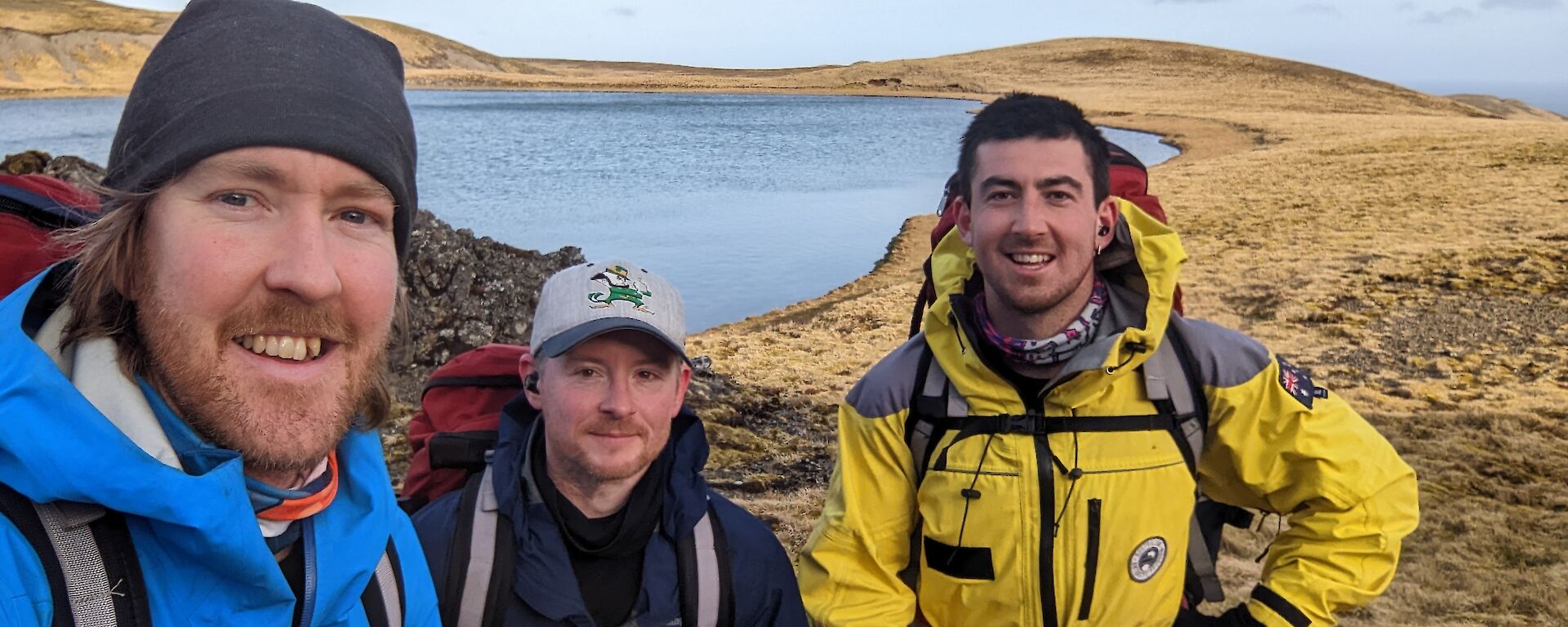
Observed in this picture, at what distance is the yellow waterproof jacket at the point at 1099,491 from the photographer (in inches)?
110

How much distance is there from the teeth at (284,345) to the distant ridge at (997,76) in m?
47.3

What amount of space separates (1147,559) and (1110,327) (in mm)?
675

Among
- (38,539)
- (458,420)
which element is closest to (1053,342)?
(458,420)

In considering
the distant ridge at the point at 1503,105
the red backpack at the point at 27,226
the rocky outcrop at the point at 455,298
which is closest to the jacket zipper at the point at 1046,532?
the red backpack at the point at 27,226

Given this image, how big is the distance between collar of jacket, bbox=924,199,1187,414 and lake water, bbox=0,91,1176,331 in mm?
8575

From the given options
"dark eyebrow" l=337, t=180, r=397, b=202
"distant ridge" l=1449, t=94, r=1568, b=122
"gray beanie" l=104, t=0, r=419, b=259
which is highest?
"gray beanie" l=104, t=0, r=419, b=259

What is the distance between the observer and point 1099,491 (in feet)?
9.07

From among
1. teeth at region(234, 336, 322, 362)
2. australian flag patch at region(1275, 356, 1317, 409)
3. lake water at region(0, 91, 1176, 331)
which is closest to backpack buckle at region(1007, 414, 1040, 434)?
australian flag patch at region(1275, 356, 1317, 409)

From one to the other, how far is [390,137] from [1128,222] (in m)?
2.23

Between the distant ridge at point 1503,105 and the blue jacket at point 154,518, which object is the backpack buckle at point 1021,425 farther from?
the distant ridge at point 1503,105

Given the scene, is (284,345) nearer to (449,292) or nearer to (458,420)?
(458,420)

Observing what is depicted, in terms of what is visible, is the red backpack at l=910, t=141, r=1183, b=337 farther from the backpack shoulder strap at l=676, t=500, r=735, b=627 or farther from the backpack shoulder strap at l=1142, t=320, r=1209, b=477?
the backpack shoulder strap at l=676, t=500, r=735, b=627

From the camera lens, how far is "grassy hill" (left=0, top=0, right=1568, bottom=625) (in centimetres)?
545

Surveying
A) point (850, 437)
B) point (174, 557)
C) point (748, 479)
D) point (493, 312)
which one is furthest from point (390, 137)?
point (493, 312)
